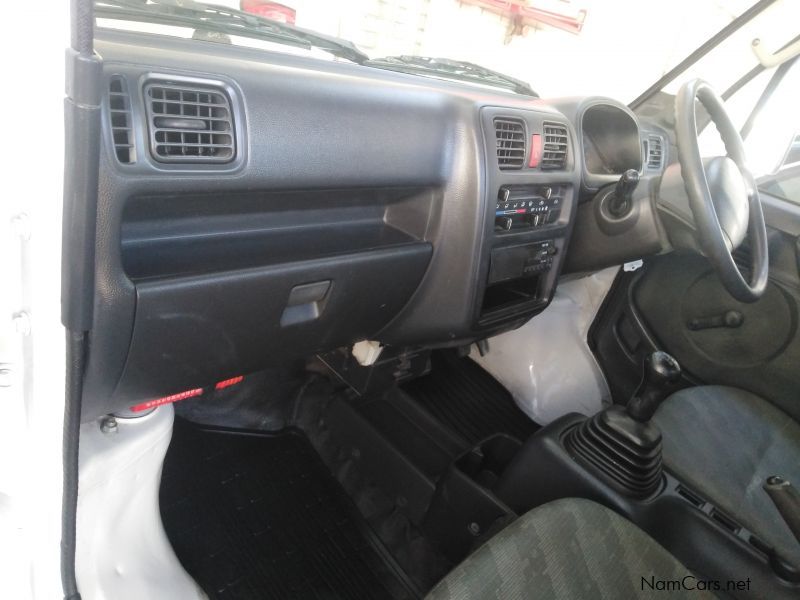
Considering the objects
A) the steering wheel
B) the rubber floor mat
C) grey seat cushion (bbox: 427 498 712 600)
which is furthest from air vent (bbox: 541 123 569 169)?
the rubber floor mat

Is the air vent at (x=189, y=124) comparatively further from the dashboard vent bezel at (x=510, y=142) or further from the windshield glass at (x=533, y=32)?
the dashboard vent bezel at (x=510, y=142)

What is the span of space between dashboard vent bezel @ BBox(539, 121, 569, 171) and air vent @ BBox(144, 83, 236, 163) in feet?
2.29

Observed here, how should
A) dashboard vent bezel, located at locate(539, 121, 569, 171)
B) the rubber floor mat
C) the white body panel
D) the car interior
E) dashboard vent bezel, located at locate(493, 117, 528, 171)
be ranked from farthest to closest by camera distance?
1. the rubber floor mat
2. dashboard vent bezel, located at locate(539, 121, 569, 171)
3. dashboard vent bezel, located at locate(493, 117, 528, 171)
4. the white body panel
5. the car interior

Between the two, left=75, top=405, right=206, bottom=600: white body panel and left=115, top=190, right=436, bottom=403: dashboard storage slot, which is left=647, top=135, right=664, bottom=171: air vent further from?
left=75, top=405, right=206, bottom=600: white body panel

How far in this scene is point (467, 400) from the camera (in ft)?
6.03

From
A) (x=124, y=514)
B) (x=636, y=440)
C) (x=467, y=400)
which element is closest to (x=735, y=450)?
(x=636, y=440)

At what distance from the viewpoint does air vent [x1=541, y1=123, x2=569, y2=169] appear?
1.21m

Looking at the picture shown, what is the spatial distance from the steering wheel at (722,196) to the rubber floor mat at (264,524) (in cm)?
105

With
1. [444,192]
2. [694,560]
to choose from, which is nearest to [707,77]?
[444,192]

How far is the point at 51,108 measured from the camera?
1.36ft

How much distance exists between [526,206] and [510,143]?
14 centimetres

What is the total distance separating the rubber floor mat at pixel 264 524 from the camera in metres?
1.37

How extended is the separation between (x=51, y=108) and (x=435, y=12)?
189 centimetres

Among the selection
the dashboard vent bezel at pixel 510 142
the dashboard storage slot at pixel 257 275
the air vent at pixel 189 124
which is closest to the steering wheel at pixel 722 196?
the dashboard vent bezel at pixel 510 142
